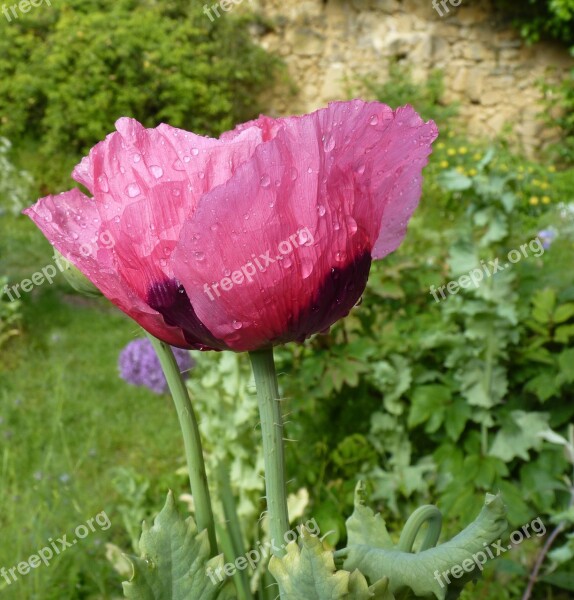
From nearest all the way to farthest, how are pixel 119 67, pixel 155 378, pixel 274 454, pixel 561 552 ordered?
pixel 274 454
pixel 561 552
pixel 155 378
pixel 119 67

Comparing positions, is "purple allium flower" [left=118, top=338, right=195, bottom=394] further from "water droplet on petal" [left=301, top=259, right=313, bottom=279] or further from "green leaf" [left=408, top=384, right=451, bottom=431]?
"water droplet on petal" [left=301, top=259, right=313, bottom=279]

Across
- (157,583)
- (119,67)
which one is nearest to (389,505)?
(157,583)

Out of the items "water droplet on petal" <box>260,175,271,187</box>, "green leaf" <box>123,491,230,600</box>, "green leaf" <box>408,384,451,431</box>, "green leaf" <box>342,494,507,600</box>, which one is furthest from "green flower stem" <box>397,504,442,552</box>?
"green leaf" <box>408,384,451,431</box>

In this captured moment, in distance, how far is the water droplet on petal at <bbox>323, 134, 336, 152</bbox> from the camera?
407 millimetres

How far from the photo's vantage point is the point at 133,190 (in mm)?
422

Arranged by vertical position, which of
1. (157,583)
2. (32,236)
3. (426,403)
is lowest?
(32,236)

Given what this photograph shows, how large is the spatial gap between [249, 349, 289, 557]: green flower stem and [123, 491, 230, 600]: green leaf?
46mm

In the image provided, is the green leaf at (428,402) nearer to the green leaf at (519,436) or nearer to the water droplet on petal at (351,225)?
the green leaf at (519,436)

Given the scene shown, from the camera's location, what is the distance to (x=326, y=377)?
2.14 metres

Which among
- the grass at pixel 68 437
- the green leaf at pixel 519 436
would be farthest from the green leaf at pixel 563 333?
the grass at pixel 68 437

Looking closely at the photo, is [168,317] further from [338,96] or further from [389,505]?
[338,96]

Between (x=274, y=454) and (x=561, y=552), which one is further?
(x=561, y=552)

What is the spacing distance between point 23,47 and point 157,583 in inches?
303

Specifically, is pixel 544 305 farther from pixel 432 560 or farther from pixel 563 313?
pixel 432 560
